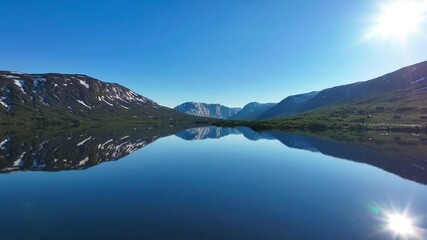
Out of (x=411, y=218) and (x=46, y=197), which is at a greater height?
(x=46, y=197)

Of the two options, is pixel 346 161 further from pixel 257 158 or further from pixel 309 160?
pixel 257 158

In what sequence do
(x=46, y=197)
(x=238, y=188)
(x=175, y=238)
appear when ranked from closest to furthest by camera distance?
(x=175, y=238) → (x=46, y=197) → (x=238, y=188)

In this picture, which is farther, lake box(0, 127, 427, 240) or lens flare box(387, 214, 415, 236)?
lens flare box(387, 214, 415, 236)

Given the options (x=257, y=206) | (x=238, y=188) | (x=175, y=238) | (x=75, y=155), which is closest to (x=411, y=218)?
(x=257, y=206)

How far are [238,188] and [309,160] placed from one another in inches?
1069

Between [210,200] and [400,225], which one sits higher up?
[210,200]

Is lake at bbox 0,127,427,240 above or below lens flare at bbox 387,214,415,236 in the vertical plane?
above

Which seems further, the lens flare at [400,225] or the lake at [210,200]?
the lens flare at [400,225]

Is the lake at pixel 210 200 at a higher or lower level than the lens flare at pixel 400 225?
higher

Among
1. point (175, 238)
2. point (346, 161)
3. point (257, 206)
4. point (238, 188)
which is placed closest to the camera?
point (175, 238)

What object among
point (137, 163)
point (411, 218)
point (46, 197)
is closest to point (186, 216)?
point (46, 197)

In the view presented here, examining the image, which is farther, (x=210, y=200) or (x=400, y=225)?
(x=210, y=200)

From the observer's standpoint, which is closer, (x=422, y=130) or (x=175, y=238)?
(x=175, y=238)

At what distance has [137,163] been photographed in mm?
49312
